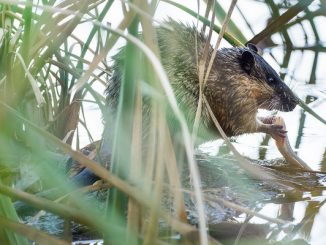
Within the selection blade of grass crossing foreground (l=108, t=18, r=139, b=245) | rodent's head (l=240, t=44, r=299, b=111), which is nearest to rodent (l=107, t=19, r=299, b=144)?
rodent's head (l=240, t=44, r=299, b=111)

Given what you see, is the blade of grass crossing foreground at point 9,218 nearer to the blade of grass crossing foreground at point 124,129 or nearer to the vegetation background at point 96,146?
the vegetation background at point 96,146

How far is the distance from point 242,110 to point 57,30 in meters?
1.70

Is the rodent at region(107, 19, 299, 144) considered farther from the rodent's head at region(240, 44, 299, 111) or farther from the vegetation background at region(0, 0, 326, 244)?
the vegetation background at region(0, 0, 326, 244)

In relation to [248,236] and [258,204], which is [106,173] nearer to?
[248,236]

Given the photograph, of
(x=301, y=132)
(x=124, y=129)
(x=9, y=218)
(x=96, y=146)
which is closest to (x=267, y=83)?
(x=301, y=132)

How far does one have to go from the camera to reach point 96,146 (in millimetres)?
2309

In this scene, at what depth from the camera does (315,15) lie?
14.6 feet

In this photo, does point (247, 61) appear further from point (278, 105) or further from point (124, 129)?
point (124, 129)

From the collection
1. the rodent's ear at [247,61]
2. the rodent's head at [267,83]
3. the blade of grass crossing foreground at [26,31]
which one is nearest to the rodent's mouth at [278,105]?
the rodent's head at [267,83]

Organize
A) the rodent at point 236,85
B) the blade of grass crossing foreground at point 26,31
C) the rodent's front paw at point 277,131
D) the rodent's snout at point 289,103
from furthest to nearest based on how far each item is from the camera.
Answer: the rodent's snout at point 289,103 → the rodent at point 236,85 → the rodent's front paw at point 277,131 → the blade of grass crossing foreground at point 26,31

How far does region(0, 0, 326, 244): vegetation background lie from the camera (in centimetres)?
159

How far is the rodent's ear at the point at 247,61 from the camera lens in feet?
12.6

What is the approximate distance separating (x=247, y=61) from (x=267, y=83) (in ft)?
0.60

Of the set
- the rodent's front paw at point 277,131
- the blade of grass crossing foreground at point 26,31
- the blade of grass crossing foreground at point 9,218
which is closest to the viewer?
the blade of grass crossing foreground at point 9,218
